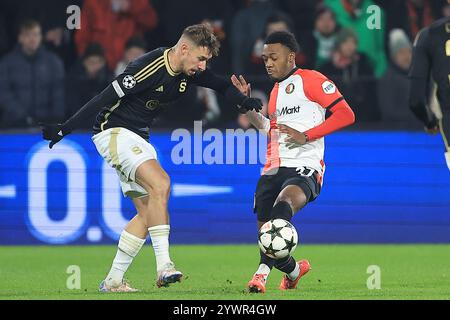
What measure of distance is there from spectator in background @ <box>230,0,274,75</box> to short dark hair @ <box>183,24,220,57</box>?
574 centimetres

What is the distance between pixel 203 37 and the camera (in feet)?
30.9

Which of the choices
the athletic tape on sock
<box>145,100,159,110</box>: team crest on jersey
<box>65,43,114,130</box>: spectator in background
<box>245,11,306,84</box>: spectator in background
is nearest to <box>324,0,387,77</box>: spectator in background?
<box>245,11,306,84</box>: spectator in background

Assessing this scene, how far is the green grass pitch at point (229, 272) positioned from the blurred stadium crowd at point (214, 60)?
5.18 feet

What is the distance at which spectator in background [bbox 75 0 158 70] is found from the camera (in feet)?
49.8

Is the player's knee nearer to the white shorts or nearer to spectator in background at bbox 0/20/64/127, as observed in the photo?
the white shorts

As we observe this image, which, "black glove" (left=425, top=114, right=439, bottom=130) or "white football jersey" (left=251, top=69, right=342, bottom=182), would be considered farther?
"white football jersey" (left=251, top=69, right=342, bottom=182)

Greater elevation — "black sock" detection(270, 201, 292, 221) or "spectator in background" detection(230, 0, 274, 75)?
"spectator in background" detection(230, 0, 274, 75)

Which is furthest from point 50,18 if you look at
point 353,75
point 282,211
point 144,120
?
point 282,211

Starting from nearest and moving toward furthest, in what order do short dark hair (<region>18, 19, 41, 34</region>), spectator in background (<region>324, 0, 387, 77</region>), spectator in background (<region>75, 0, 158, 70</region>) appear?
short dark hair (<region>18, 19, 41, 34</region>)
spectator in background (<region>75, 0, 158, 70</region>)
spectator in background (<region>324, 0, 387, 77</region>)

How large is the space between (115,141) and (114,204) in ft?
16.5

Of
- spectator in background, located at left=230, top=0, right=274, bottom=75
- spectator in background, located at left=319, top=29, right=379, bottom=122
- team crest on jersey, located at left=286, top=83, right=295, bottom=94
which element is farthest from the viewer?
spectator in background, located at left=230, top=0, right=274, bottom=75

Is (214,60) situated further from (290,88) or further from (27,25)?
(290,88)

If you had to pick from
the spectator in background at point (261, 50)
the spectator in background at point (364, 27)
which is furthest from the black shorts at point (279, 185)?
the spectator in background at point (364, 27)

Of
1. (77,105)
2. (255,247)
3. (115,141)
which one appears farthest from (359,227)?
(115,141)
